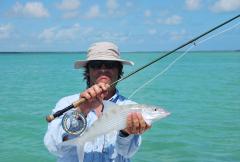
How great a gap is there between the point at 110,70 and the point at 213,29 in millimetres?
965

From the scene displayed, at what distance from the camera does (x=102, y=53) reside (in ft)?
12.4

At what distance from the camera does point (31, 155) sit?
10.1 m

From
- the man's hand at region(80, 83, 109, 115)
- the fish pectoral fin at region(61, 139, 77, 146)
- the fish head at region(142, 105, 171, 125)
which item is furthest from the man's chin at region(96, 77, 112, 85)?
the fish pectoral fin at region(61, 139, 77, 146)

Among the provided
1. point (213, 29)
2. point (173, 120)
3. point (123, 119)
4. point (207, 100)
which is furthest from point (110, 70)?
point (207, 100)

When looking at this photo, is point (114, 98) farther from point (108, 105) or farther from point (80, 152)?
point (80, 152)

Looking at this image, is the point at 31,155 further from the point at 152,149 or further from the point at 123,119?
the point at 123,119

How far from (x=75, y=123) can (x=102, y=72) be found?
0.51 metres

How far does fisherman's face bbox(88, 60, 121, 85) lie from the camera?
377cm

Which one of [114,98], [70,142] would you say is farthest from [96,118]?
[70,142]

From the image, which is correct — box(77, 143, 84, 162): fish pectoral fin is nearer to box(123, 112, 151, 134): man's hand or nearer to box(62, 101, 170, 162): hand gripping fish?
box(62, 101, 170, 162): hand gripping fish

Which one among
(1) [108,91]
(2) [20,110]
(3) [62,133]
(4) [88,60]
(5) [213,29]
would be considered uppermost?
(5) [213,29]

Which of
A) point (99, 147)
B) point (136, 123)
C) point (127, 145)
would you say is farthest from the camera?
point (99, 147)

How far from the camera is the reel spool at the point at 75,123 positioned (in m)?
3.54

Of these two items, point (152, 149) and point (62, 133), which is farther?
point (152, 149)
